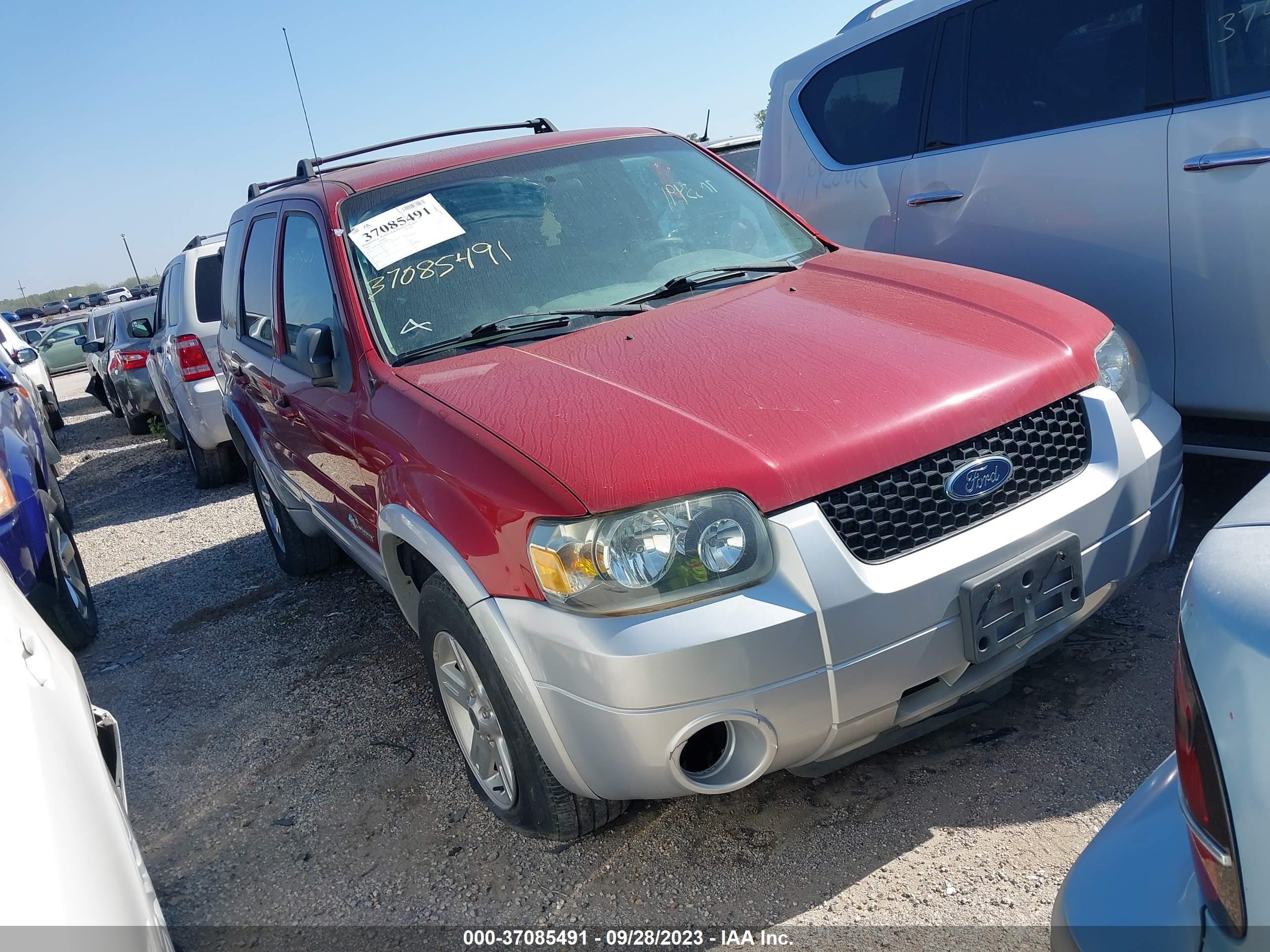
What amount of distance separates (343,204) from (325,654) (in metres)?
1.83

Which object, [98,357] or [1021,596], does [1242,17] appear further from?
[98,357]

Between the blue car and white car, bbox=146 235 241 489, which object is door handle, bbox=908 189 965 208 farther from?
white car, bbox=146 235 241 489

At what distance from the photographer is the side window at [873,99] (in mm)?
4289

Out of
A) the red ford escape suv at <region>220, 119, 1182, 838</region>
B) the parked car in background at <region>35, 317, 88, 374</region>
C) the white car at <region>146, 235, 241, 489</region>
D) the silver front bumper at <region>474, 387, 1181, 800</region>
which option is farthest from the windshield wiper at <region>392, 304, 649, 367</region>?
the parked car in background at <region>35, 317, 88, 374</region>

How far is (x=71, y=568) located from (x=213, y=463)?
289 centimetres

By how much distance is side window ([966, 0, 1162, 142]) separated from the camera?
11.5 ft

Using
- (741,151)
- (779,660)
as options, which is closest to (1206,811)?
(779,660)

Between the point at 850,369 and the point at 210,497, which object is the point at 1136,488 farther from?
the point at 210,497

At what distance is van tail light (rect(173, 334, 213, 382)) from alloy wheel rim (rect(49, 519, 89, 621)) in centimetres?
245

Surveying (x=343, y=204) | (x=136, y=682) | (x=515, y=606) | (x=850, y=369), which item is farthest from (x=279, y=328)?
(x=850, y=369)

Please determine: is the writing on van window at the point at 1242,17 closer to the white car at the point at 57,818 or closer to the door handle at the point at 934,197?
the door handle at the point at 934,197

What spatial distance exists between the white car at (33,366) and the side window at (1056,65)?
7.89 metres

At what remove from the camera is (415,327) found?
298 centimetres

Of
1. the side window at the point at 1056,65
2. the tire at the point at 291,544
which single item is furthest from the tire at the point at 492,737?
the side window at the point at 1056,65
